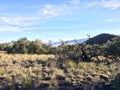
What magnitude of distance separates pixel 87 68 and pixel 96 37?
2452 centimetres

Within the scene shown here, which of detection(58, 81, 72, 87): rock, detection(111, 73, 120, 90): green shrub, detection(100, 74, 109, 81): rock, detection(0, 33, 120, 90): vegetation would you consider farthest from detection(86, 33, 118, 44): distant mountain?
detection(111, 73, 120, 90): green shrub

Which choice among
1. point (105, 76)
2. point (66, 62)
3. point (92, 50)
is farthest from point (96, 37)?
point (105, 76)

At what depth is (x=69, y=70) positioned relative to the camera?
24.6m

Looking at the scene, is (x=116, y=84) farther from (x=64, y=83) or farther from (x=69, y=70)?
(x=69, y=70)

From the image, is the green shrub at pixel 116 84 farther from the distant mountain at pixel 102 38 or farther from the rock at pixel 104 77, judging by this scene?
the distant mountain at pixel 102 38

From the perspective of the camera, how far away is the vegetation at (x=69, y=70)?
21.1 metres

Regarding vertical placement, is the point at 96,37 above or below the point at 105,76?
above

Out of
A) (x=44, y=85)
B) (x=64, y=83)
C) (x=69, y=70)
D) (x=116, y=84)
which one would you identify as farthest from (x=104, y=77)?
(x=44, y=85)

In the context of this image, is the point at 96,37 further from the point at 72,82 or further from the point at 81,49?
the point at 72,82

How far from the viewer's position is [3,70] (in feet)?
79.7

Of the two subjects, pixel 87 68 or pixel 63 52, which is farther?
pixel 63 52

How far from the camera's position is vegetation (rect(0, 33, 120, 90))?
21125 mm

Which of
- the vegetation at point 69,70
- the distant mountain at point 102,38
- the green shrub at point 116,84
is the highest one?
the distant mountain at point 102,38

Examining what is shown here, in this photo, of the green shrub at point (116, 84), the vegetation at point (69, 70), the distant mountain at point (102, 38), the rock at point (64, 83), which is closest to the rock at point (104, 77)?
the vegetation at point (69, 70)
